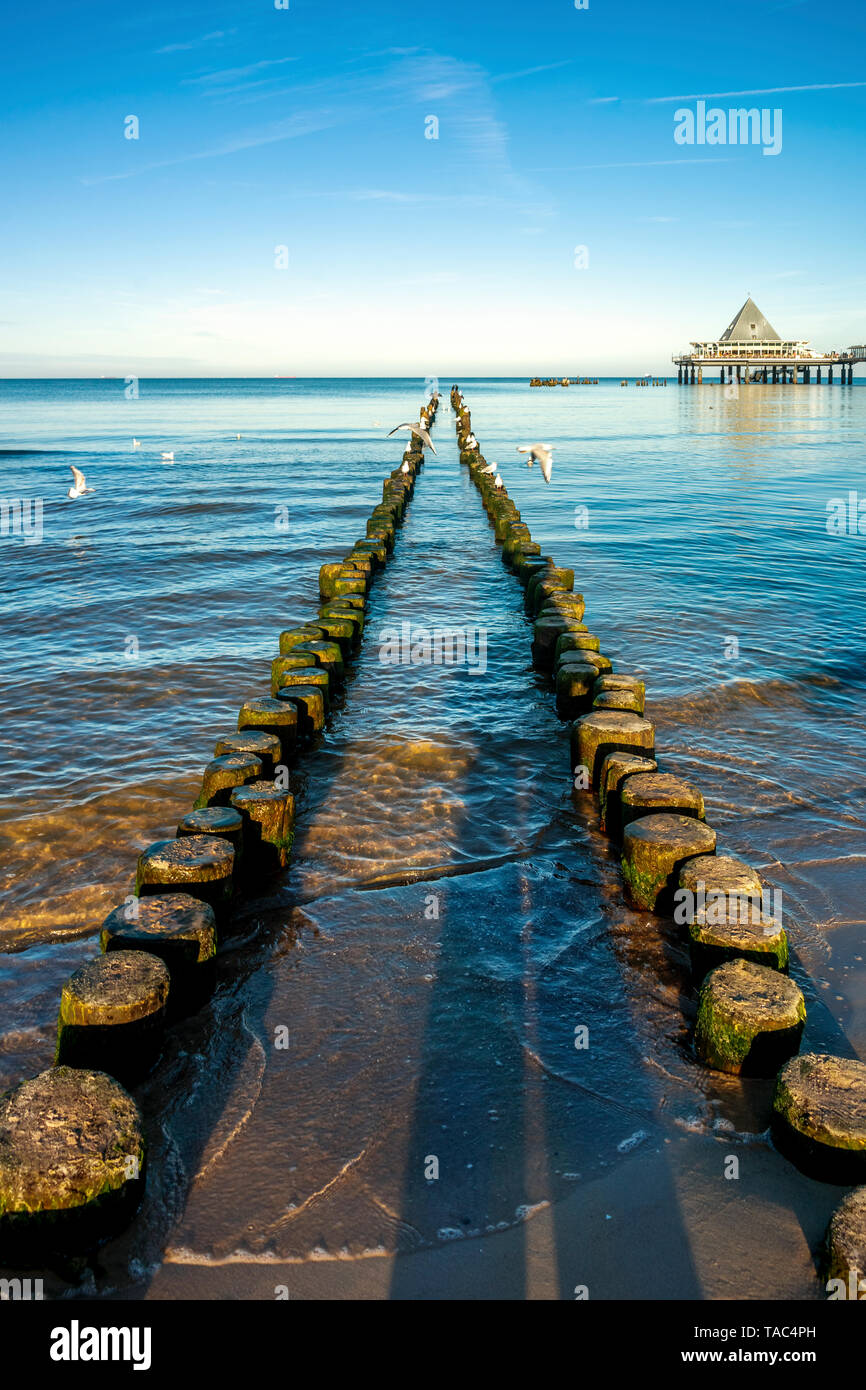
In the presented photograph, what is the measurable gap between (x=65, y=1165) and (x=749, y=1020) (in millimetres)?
2903

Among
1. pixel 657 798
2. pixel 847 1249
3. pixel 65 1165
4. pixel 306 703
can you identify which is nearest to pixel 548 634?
pixel 306 703

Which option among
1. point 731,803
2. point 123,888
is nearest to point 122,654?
point 123,888

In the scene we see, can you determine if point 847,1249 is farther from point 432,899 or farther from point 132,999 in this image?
point 432,899

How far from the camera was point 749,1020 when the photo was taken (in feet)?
13.6

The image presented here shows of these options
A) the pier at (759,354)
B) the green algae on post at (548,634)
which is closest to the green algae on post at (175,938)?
the green algae on post at (548,634)

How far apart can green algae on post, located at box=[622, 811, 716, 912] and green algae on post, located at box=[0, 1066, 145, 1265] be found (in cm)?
319

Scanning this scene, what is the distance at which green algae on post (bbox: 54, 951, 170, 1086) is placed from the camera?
415cm

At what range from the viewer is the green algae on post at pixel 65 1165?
3.32 meters

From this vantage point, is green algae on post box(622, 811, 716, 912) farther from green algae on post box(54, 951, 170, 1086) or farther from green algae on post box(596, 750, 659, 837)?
green algae on post box(54, 951, 170, 1086)

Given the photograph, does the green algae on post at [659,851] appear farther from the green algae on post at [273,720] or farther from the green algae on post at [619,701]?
the green algae on post at [273,720]

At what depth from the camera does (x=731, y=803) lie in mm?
7441

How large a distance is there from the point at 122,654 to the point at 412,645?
379 centimetres

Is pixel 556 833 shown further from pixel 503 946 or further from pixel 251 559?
pixel 251 559

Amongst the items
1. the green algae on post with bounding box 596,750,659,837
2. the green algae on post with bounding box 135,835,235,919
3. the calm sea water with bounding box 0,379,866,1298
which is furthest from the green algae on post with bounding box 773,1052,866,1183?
the green algae on post with bounding box 135,835,235,919
